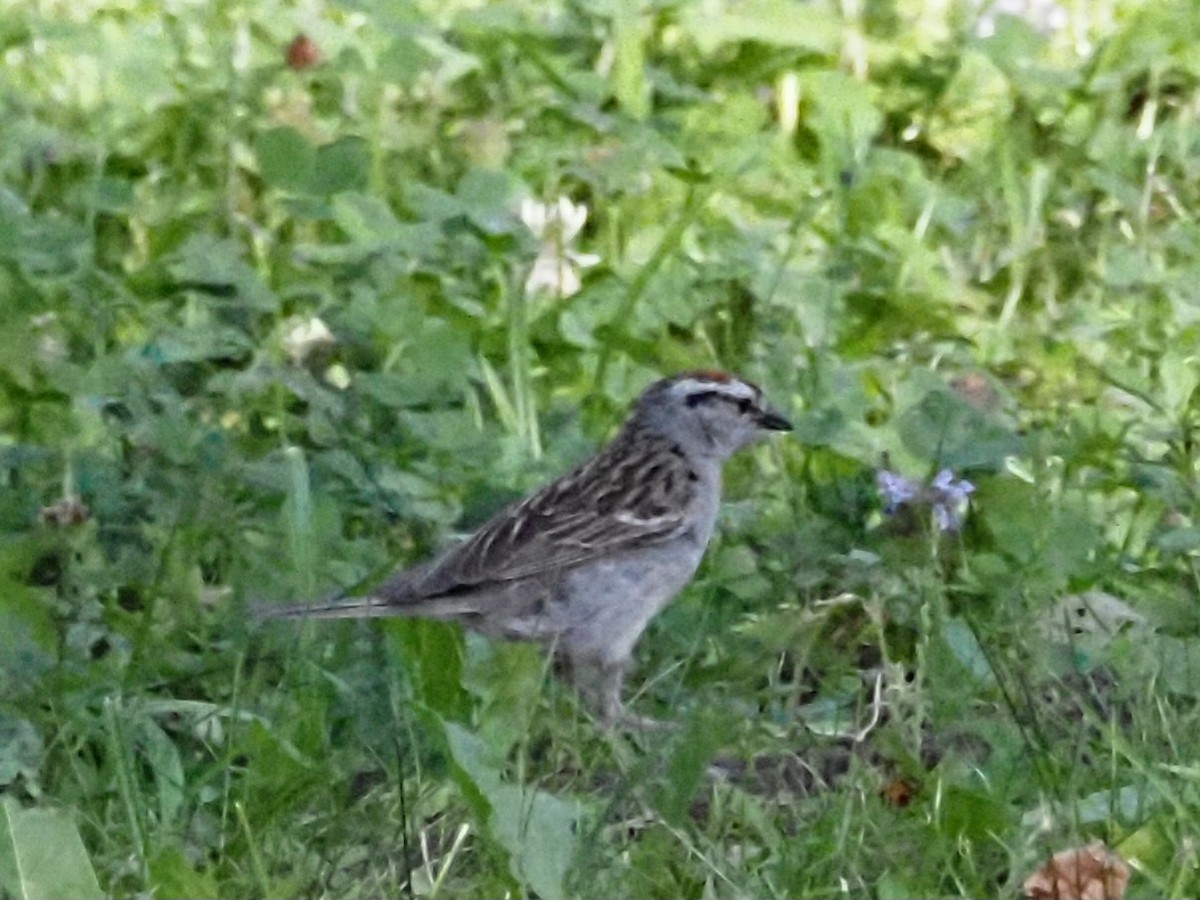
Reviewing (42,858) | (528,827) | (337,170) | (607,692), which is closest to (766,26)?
(337,170)

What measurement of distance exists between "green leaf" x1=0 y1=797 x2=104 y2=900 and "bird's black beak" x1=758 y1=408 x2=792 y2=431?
2.32 metres

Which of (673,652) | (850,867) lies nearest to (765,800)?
(850,867)

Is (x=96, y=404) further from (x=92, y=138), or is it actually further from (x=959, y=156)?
(x=959, y=156)

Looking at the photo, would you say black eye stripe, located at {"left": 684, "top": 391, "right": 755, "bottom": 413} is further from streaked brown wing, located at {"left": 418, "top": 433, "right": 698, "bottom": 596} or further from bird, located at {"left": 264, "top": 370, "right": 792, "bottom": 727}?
streaked brown wing, located at {"left": 418, "top": 433, "right": 698, "bottom": 596}

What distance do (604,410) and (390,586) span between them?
1.36m

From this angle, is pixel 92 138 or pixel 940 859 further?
pixel 92 138

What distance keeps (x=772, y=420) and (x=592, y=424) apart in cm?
70

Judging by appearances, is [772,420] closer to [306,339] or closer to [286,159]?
[306,339]

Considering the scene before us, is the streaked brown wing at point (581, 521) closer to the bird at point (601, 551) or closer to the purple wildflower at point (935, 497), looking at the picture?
the bird at point (601, 551)

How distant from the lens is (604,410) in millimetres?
6562

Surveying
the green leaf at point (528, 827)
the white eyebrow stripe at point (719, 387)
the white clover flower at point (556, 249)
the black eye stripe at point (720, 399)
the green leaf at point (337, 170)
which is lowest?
the white clover flower at point (556, 249)

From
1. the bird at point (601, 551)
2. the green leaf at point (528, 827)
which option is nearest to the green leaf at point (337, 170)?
the bird at point (601, 551)

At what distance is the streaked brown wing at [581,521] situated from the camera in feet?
18.0

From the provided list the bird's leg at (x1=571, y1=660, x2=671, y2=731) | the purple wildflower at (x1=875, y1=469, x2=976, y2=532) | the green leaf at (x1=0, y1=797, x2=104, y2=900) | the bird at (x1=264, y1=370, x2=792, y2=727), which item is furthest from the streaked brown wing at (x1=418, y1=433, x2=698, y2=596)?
the green leaf at (x1=0, y1=797, x2=104, y2=900)
